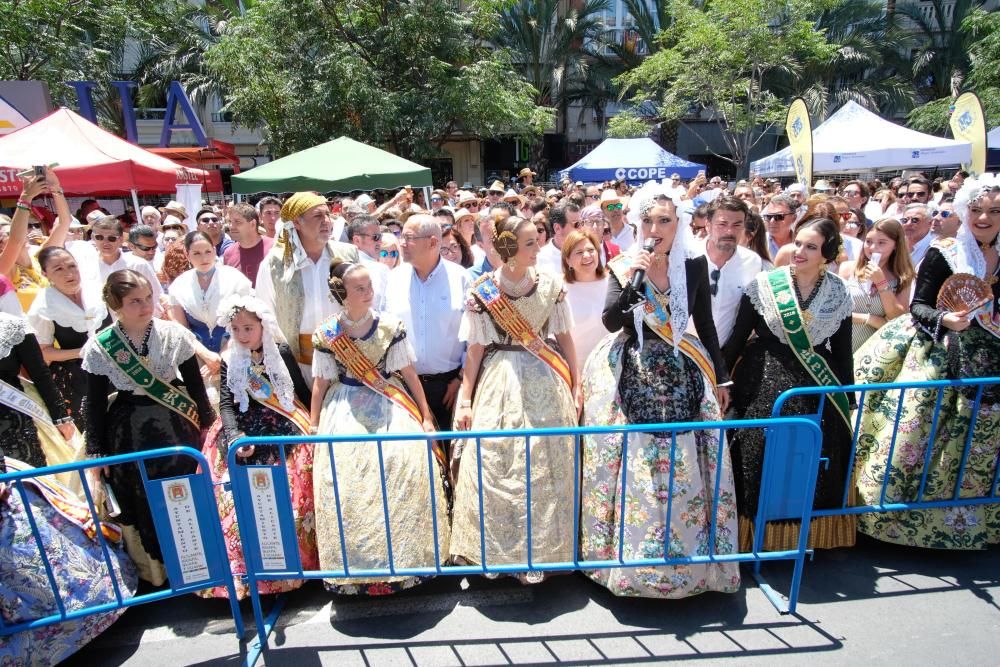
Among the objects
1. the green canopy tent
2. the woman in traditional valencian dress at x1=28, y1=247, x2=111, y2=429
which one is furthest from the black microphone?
the green canopy tent

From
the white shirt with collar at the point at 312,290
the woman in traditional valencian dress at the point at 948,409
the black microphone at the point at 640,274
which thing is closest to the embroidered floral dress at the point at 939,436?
the woman in traditional valencian dress at the point at 948,409

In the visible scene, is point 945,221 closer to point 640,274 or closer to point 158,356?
point 640,274

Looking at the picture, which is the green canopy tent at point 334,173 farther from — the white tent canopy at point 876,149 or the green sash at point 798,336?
the white tent canopy at point 876,149

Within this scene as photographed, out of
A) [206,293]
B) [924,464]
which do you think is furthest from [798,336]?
[206,293]

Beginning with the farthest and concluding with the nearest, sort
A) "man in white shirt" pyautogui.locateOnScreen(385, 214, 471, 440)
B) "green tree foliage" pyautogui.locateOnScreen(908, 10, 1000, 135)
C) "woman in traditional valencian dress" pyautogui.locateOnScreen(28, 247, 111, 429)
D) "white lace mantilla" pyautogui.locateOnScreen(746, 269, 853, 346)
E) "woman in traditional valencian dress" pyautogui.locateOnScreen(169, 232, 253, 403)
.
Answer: "green tree foliage" pyautogui.locateOnScreen(908, 10, 1000, 135), "woman in traditional valencian dress" pyautogui.locateOnScreen(169, 232, 253, 403), "woman in traditional valencian dress" pyautogui.locateOnScreen(28, 247, 111, 429), "man in white shirt" pyautogui.locateOnScreen(385, 214, 471, 440), "white lace mantilla" pyautogui.locateOnScreen(746, 269, 853, 346)

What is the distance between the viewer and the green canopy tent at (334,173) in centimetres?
882

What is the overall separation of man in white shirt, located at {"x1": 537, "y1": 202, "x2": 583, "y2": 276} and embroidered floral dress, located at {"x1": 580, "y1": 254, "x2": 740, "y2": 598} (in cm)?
155

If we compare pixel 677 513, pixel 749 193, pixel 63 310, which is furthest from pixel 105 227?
pixel 749 193

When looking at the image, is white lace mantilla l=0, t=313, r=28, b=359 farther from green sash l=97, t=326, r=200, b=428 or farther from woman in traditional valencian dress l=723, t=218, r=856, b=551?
woman in traditional valencian dress l=723, t=218, r=856, b=551

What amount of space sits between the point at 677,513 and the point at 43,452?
3.48m

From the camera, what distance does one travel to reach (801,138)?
764 centimetres

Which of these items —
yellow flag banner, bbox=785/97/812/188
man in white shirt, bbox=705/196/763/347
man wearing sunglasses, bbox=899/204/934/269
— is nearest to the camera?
man in white shirt, bbox=705/196/763/347

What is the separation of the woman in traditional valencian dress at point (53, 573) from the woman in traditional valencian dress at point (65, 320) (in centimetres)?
124

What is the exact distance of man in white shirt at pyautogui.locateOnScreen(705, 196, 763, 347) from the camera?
3.82m
